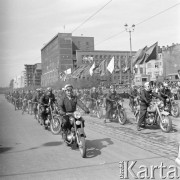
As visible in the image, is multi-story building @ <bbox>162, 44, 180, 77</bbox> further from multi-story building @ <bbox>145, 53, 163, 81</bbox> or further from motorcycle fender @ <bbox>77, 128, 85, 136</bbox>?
motorcycle fender @ <bbox>77, 128, 85, 136</bbox>

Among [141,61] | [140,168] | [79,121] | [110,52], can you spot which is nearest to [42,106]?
[79,121]

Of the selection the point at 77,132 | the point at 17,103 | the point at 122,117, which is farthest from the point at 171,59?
the point at 77,132

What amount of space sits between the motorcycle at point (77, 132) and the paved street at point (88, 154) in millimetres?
186

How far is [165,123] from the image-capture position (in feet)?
28.6

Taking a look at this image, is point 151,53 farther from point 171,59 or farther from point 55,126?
point 171,59

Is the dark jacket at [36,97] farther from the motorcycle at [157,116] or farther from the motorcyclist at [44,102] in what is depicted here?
the motorcycle at [157,116]

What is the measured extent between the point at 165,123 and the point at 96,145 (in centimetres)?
252

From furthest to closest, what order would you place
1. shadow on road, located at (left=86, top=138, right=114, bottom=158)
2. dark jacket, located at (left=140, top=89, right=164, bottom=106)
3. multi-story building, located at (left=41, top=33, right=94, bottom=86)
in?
multi-story building, located at (left=41, top=33, right=94, bottom=86)
dark jacket, located at (left=140, top=89, right=164, bottom=106)
shadow on road, located at (left=86, top=138, right=114, bottom=158)

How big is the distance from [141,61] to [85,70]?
31.0 meters

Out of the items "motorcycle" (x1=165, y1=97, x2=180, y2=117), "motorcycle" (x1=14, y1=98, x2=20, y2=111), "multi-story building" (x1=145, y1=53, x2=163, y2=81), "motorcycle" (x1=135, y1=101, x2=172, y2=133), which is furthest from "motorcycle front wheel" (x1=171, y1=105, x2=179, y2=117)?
"multi-story building" (x1=145, y1=53, x2=163, y2=81)

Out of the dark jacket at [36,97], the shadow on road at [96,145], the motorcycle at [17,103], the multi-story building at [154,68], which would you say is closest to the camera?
the shadow on road at [96,145]

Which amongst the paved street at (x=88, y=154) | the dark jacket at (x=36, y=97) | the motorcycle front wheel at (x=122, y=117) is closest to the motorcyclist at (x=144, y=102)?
the paved street at (x=88, y=154)

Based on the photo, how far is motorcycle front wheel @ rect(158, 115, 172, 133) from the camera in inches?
336

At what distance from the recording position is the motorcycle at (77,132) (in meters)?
6.15
